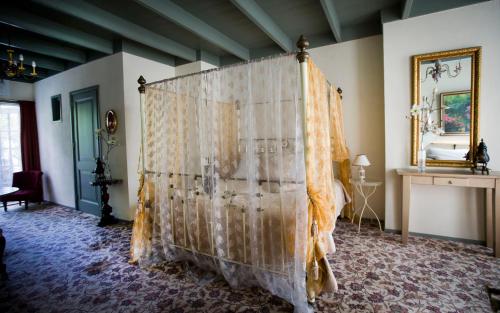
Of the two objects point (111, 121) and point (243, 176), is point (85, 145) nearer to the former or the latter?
point (111, 121)

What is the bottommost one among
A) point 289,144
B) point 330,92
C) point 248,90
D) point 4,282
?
point 4,282

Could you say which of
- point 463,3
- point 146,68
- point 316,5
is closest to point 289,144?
point 316,5

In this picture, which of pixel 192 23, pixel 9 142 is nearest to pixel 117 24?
pixel 192 23

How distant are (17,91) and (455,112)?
8.24m

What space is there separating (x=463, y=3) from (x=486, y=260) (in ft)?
9.61

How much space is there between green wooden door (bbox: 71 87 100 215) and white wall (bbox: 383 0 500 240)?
479 cm

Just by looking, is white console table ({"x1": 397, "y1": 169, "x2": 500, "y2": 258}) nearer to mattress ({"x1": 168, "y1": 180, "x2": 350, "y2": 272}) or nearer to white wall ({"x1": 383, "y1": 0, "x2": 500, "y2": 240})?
white wall ({"x1": 383, "y1": 0, "x2": 500, "y2": 240})

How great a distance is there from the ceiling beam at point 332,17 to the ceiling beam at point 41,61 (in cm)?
501

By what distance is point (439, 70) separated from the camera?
116 inches

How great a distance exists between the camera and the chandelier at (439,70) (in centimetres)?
289

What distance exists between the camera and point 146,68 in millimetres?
4203

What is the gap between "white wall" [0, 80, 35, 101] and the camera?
491 cm

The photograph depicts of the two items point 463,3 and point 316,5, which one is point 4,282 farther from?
point 463,3

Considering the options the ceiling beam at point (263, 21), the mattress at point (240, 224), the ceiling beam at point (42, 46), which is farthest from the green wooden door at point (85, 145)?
the ceiling beam at point (263, 21)
